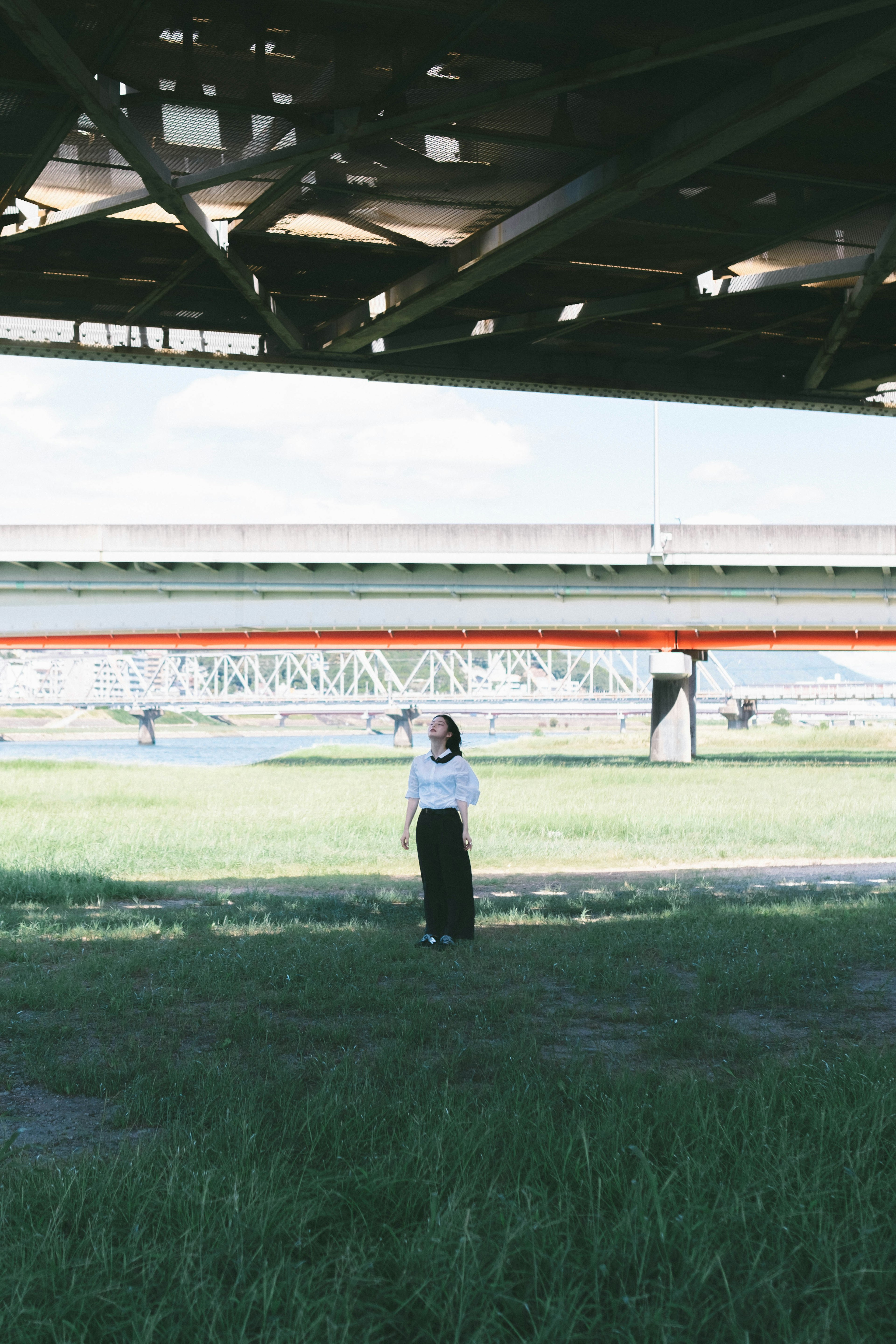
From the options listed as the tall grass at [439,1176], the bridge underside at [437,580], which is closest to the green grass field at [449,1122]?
the tall grass at [439,1176]

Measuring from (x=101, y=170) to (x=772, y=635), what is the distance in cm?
4061

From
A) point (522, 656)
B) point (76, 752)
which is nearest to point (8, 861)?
point (76, 752)

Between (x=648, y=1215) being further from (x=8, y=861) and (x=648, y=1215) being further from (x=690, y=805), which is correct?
(x=690, y=805)

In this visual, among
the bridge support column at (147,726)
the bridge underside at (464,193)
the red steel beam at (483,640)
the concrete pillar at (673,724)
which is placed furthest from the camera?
the bridge support column at (147,726)

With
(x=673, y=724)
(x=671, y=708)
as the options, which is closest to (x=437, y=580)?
(x=671, y=708)

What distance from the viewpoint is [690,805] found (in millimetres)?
24984

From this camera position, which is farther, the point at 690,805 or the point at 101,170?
the point at 690,805

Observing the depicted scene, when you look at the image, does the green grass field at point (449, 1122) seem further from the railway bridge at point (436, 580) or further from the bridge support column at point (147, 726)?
the bridge support column at point (147, 726)

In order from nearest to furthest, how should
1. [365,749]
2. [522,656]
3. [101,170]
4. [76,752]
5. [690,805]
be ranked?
[101,170], [690,805], [365,749], [76,752], [522,656]

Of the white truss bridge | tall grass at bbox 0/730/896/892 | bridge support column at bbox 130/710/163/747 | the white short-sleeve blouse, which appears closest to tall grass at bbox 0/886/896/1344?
the white short-sleeve blouse

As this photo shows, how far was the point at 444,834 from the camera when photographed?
946 cm

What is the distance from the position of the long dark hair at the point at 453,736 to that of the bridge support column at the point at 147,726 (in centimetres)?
9826

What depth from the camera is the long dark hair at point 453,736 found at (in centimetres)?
963

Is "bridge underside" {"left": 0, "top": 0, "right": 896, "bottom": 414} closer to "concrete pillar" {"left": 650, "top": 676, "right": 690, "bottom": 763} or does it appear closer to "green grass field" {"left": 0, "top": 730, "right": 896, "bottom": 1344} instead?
"green grass field" {"left": 0, "top": 730, "right": 896, "bottom": 1344}
